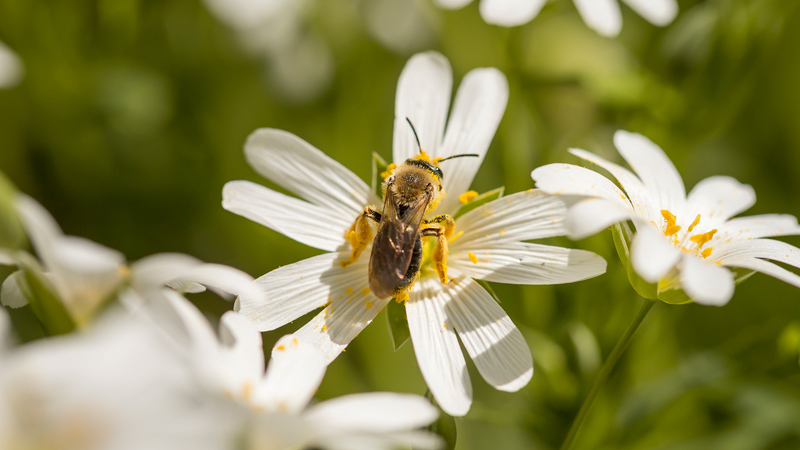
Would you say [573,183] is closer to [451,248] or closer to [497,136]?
[451,248]

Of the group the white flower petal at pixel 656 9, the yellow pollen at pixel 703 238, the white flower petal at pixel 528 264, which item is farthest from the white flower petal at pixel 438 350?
the white flower petal at pixel 656 9

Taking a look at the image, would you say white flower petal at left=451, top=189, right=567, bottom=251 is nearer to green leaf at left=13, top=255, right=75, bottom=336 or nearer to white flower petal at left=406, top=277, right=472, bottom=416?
white flower petal at left=406, top=277, right=472, bottom=416

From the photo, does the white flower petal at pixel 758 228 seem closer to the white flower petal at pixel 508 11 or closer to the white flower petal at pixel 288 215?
the white flower petal at pixel 508 11

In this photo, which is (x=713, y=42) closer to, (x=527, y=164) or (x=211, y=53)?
(x=527, y=164)

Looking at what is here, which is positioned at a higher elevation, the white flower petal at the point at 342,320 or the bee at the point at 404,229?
the bee at the point at 404,229

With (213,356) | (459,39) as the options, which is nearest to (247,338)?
(213,356)

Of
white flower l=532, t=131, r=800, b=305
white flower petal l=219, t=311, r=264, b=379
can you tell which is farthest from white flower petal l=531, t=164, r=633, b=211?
white flower petal l=219, t=311, r=264, b=379
